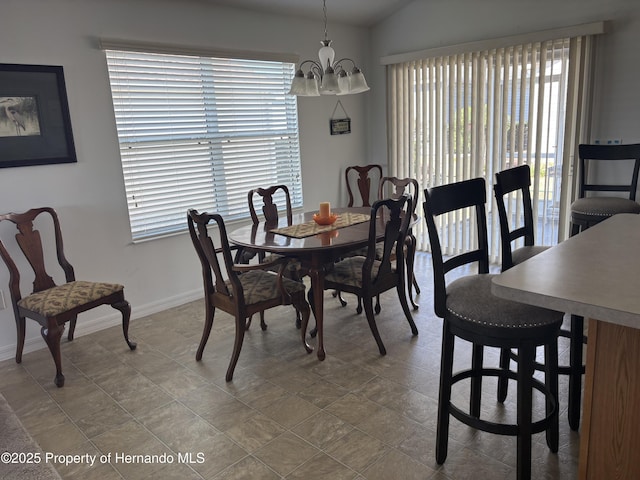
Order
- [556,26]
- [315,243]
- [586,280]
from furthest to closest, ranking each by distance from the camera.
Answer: [556,26], [315,243], [586,280]

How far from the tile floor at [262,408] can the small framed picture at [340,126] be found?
2.34 m

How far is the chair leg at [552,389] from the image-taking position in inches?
74.4

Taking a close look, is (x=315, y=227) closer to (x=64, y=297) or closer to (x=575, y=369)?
(x=64, y=297)

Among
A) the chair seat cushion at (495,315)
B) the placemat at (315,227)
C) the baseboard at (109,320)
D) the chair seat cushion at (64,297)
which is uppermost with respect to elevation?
the placemat at (315,227)

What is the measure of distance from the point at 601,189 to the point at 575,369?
233cm

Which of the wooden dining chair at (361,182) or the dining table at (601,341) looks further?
the wooden dining chair at (361,182)

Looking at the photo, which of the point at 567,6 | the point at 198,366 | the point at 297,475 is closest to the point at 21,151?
the point at 198,366

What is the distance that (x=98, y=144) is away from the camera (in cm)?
347

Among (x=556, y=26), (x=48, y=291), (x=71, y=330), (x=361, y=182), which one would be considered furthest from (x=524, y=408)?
(x=361, y=182)

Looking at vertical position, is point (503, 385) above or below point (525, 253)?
below

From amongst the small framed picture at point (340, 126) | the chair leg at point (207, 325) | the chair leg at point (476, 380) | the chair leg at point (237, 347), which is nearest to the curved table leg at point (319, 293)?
the chair leg at point (237, 347)

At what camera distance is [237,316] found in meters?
2.80

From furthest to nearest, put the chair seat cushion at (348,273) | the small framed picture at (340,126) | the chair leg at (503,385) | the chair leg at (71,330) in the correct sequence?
the small framed picture at (340,126) < the chair leg at (71,330) < the chair seat cushion at (348,273) < the chair leg at (503,385)

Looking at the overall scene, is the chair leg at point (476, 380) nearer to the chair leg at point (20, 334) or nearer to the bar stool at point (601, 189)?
the bar stool at point (601, 189)
